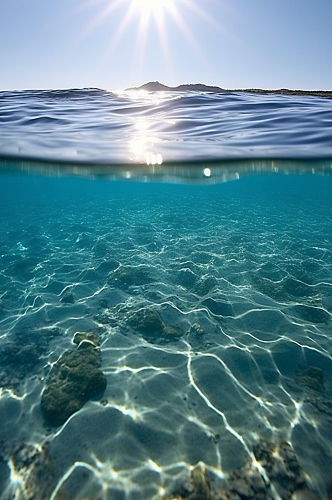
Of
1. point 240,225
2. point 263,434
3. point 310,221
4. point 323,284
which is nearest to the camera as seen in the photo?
point 263,434

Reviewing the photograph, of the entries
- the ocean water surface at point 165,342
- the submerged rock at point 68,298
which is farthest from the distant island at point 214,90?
the submerged rock at point 68,298

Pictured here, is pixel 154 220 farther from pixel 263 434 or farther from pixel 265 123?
pixel 263 434

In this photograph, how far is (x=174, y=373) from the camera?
6793mm

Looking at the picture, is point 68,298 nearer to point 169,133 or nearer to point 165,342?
point 165,342

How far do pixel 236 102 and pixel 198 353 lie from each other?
30.9ft

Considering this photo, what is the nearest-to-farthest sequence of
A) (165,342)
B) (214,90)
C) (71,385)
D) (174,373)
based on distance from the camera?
1. (71,385)
2. (174,373)
3. (165,342)
4. (214,90)

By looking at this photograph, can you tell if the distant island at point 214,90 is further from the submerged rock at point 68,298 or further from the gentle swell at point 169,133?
the submerged rock at point 68,298

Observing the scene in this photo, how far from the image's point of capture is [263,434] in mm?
5410

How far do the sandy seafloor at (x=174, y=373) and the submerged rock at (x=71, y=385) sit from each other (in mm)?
199

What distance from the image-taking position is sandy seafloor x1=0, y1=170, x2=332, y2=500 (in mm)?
4785

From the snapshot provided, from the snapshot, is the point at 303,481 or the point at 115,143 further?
the point at 115,143

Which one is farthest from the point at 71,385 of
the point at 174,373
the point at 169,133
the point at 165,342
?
the point at 169,133

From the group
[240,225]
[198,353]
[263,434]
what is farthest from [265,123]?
[240,225]

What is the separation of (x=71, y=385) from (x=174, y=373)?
2.48 m
